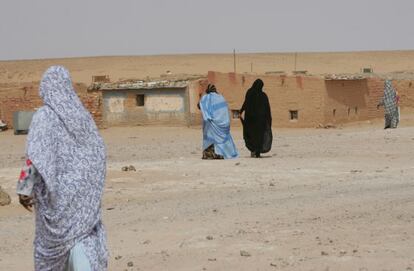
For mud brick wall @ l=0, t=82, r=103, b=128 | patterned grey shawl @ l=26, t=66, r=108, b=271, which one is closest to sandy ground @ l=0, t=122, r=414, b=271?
patterned grey shawl @ l=26, t=66, r=108, b=271

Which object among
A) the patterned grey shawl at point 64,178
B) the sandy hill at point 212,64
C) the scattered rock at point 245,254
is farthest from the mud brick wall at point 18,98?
the sandy hill at point 212,64

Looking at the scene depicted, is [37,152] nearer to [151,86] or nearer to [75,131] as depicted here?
[75,131]

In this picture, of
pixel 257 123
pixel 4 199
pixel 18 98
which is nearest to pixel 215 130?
pixel 257 123

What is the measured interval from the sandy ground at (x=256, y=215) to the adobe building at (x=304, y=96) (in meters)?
10.4

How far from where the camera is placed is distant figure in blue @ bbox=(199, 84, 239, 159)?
1633 cm

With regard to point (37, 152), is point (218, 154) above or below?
below

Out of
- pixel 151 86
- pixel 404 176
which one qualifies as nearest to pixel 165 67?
pixel 151 86

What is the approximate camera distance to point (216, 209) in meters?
9.62

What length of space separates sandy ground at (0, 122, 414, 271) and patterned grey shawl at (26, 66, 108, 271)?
2.16 m

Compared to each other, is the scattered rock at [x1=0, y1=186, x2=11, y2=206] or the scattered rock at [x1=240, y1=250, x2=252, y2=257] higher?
the scattered rock at [x1=240, y1=250, x2=252, y2=257]

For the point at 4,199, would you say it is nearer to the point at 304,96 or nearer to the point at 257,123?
the point at 257,123

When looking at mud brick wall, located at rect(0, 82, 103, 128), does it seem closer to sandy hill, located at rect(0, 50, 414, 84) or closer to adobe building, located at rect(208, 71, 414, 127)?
adobe building, located at rect(208, 71, 414, 127)

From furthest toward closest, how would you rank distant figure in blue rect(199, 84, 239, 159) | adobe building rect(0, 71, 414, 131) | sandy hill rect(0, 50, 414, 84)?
sandy hill rect(0, 50, 414, 84) < adobe building rect(0, 71, 414, 131) < distant figure in blue rect(199, 84, 239, 159)

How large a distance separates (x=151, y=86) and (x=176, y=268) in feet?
71.0
